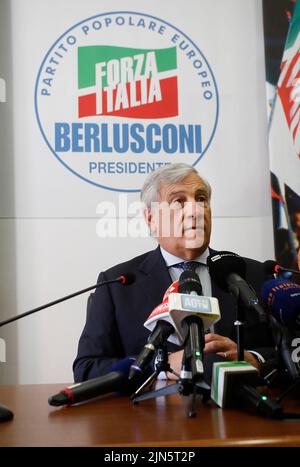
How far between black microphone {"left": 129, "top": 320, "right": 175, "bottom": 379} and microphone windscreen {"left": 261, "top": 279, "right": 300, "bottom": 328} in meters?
0.27

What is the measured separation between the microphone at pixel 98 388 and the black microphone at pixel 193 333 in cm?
18

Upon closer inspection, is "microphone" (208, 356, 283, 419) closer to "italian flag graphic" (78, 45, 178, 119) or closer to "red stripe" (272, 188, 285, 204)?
"red stripe" (272, 188, 285, 204)

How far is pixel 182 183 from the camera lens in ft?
6.86

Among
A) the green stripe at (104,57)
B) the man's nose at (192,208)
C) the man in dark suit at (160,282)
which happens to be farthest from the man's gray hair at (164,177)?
the green stripe at (104,57)

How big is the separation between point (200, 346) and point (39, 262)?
1.61m

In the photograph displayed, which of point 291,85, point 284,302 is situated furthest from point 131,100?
point 284,302

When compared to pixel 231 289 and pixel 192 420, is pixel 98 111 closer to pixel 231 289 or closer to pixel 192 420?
pixel 231 289

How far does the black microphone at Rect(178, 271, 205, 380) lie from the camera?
36.5 inches

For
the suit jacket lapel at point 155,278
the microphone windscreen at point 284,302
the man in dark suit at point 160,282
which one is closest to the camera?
the microphone windscreen at point 284,302

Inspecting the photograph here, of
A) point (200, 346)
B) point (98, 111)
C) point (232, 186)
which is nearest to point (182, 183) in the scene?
point (232, 186)

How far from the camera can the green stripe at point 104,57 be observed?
251 centimetres

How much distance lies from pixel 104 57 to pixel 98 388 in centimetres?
188

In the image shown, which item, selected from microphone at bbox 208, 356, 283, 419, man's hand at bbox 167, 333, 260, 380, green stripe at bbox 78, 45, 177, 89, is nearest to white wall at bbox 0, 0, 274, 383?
green stripe at bbox 78, 45, 177, 89

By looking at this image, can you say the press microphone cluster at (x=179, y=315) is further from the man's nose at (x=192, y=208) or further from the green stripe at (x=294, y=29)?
the green stripe at (x=294, y=29)
